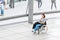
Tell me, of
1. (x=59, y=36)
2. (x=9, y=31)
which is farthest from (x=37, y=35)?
(x=9, y=31)

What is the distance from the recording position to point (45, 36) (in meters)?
9.48

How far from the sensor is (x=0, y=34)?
9867 mm

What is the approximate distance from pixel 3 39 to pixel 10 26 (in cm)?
293

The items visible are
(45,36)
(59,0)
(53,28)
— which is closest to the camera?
(45,36)

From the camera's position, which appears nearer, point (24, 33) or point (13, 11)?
point (24, 33)

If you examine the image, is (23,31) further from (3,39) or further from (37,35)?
Result: (3,39)

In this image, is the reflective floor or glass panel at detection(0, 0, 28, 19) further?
glass panel at detection(0, 0, 28, 19)

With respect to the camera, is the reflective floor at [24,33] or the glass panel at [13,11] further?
the glass panel at [13,11]

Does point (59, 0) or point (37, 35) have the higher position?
point (59, 0)

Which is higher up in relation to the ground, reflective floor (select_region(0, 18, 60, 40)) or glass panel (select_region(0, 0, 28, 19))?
glass panel (select_region(0, 0, 28, 19))

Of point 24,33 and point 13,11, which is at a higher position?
point 13,11

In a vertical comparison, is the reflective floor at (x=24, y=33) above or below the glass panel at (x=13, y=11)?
below

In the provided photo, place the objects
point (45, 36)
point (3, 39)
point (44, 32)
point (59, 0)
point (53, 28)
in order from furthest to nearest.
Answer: point (59, 0)
point (53, 28)
point (44, 32)
point (45, 36)
point (3, 39)

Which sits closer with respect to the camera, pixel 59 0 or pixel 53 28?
pixel 53 28
